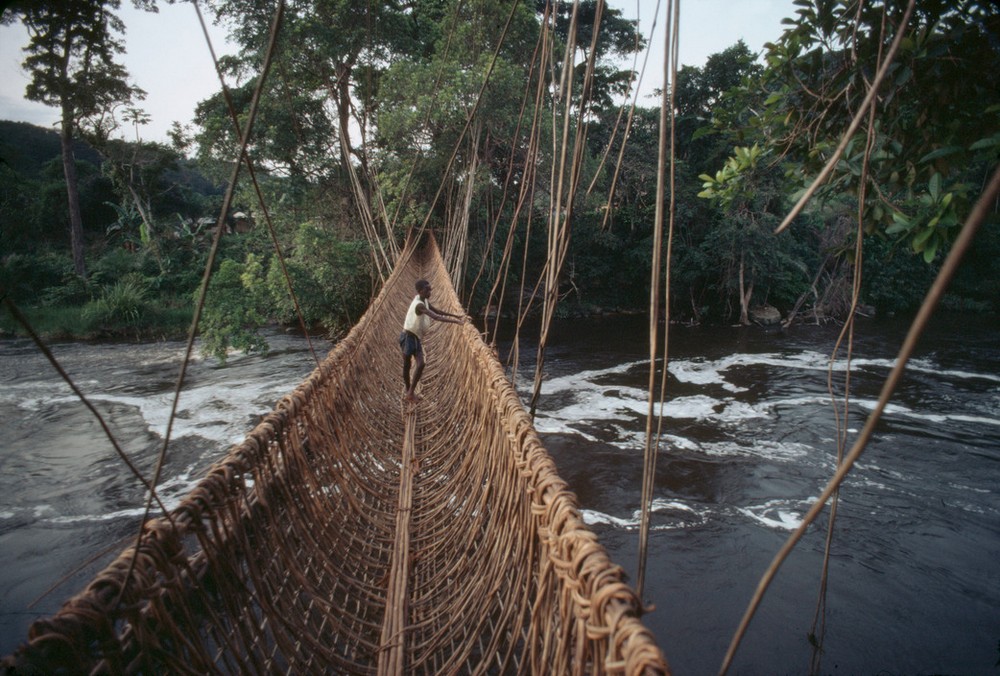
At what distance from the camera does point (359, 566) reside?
144cm

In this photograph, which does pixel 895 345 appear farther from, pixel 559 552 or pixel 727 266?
pixel 559 552

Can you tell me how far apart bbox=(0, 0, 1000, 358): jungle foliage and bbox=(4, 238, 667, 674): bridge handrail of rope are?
3.44 ft

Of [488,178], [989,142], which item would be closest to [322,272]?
[488,178]

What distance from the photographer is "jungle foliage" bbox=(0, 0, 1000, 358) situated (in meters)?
1.52

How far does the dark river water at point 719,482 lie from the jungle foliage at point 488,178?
5.28 ft

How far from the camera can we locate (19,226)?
12.0 m

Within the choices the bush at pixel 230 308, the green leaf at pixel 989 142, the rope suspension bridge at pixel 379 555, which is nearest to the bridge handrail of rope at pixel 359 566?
the rope suspension bridge at pixel 379 555

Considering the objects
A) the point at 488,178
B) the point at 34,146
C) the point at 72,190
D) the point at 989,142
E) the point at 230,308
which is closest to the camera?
the point at 989,142

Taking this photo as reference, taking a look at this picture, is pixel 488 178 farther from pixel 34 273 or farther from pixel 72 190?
pixel 34 273

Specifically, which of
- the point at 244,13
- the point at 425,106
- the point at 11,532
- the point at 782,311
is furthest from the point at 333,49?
the point at 782,311

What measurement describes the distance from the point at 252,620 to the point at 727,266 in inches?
441

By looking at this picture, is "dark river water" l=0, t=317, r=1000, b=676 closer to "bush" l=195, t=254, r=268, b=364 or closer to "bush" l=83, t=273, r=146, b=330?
"bush" l=195, t=254, r=268, b=364

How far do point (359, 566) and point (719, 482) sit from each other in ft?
11.7

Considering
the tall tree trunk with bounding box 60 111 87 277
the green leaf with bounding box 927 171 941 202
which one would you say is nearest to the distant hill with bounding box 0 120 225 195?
the tall tree trunk with bounding box 60 111 87 277
